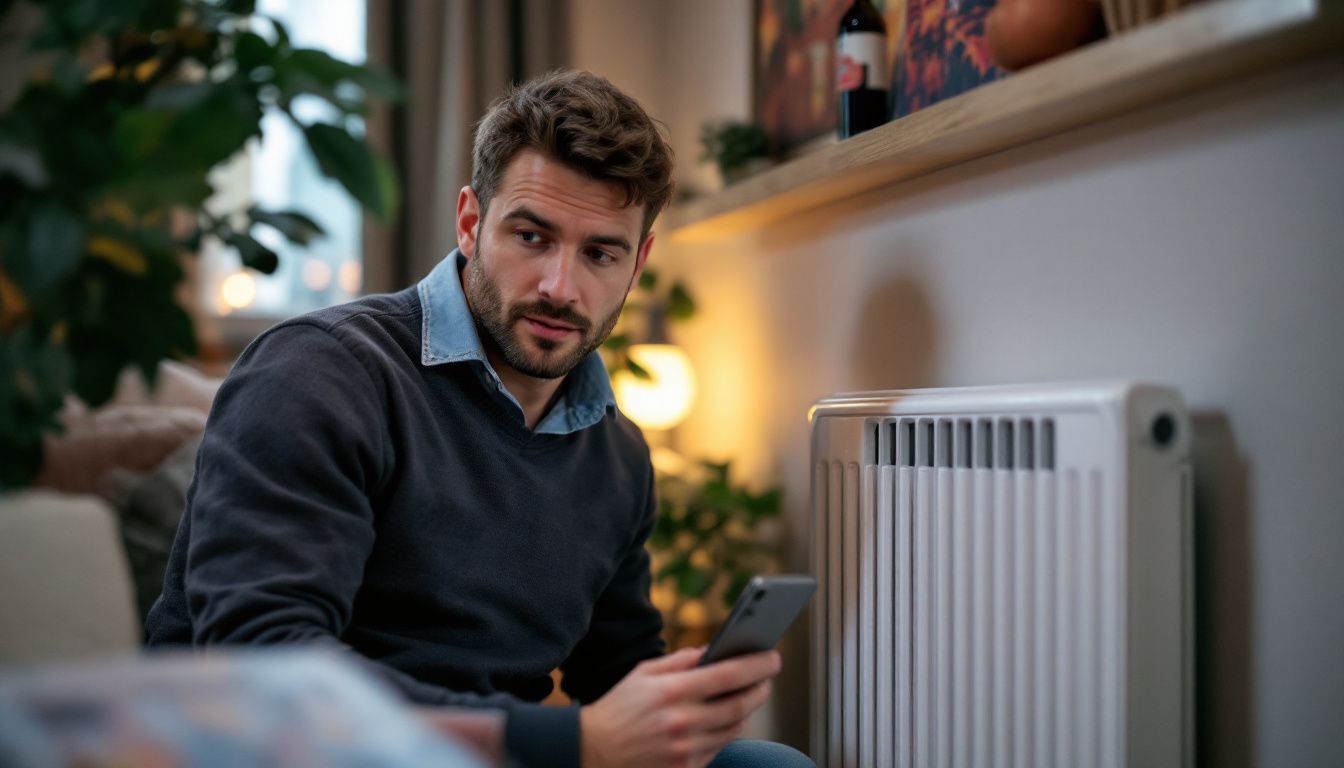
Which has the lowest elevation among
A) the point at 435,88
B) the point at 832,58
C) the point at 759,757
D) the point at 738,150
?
the point at 759,757

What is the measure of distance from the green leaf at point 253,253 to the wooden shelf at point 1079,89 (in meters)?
0.91

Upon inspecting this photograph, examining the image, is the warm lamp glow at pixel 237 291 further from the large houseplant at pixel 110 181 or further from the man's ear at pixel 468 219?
the large houseplant at pixel 110 181

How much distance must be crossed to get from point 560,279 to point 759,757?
28.4 inches

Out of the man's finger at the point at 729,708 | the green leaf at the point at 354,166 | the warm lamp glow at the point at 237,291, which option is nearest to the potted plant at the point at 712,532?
the man's finger at the point at 729,708

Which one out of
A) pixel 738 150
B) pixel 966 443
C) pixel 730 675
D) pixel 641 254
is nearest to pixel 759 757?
pixel 730 675

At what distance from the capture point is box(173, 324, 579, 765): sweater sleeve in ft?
3.43

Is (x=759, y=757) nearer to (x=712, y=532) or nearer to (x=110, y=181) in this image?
(x=712, y=532)

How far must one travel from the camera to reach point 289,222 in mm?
720

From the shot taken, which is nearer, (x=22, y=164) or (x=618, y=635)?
(x=22, y=164)

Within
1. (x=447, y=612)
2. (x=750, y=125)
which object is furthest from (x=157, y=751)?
(x=750, y=125)

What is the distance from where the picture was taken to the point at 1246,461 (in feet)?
3.90

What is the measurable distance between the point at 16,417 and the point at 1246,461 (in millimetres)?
1177

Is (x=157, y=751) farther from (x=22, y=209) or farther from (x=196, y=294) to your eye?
(x=196, y=294)

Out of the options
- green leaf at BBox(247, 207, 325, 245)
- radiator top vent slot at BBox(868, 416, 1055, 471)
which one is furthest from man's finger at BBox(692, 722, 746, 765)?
green leaf at BBox(247, 207, 325, 245)
